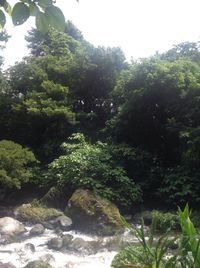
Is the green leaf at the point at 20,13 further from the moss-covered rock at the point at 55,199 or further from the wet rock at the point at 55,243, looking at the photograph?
the moss-covered rock at the point at 55,199

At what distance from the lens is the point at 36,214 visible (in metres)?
11.5

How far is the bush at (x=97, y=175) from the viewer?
12297 mm

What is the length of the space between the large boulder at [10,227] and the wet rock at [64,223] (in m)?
1.01

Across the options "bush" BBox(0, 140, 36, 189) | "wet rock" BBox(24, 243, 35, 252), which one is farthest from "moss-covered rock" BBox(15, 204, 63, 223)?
"wet rock" BBox(24, 243, 35, 252)

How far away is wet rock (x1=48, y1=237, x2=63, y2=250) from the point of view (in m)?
9.01

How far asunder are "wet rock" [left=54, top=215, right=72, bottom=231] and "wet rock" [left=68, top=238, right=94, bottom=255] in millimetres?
1728

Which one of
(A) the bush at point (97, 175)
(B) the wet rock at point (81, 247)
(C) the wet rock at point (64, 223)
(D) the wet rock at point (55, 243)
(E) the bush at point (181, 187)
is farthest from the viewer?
(A) the bush at point (97, 175)

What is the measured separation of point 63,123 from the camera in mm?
16469

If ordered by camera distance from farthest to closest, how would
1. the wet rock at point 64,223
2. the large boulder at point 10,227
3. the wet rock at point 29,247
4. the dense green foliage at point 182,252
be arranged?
the wet rock at point 64,223 → the large boulder at point 10,227 → the wet rock at point 29,247 → the dense green foliage at point 182,252

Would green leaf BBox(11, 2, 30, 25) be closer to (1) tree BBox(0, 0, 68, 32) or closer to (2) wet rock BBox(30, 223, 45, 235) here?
(1) tree BBox(0, 0, 68, 32)

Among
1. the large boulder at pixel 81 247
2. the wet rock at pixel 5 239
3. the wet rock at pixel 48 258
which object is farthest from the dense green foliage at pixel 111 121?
the wet rock at pixel 48 258

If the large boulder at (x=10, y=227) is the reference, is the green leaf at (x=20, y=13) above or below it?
above

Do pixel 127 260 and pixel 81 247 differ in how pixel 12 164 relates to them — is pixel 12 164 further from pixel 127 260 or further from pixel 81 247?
pixel 127 260

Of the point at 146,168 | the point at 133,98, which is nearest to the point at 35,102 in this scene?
the point at 133,98
